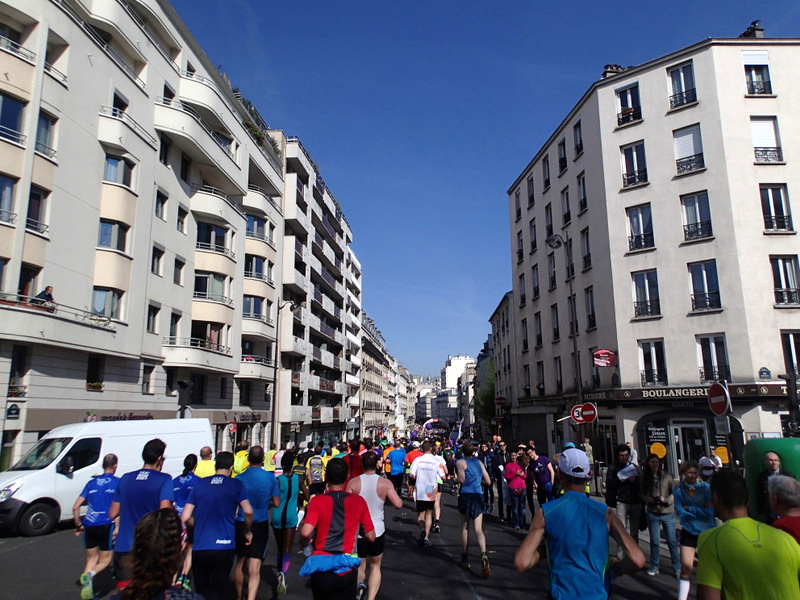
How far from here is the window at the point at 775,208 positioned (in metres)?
23.9

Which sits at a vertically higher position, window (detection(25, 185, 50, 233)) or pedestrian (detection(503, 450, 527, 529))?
window (detection(25, 185, 50, 233))

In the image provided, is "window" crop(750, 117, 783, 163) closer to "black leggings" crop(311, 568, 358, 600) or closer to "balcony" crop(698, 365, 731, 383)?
"balcony" crop(698, 365, 731, 383)

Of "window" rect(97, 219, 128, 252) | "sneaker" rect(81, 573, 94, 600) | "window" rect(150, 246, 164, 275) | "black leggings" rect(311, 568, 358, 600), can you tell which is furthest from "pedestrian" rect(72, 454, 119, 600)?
"window" rect(150, 246, 164, 275)

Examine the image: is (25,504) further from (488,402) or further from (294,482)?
(488,402)

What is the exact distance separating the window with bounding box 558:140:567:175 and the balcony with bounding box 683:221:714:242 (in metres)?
9.13

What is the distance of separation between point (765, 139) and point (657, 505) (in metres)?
22.4

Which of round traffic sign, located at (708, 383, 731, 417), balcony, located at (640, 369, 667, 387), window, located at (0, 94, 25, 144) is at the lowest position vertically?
round traffic sign, located at (708, 383, 731, 417)

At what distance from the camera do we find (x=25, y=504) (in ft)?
40.1

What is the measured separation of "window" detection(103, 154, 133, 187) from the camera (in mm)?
21578

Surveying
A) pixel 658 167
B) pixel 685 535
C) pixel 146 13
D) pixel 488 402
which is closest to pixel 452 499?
pixel 685 535

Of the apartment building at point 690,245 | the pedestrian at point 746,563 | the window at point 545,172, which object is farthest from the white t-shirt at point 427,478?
the window at point 545,172

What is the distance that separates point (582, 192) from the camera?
30281mm

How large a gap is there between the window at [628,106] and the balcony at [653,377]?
38.2ft

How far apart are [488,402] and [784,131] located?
42812 millimetres
